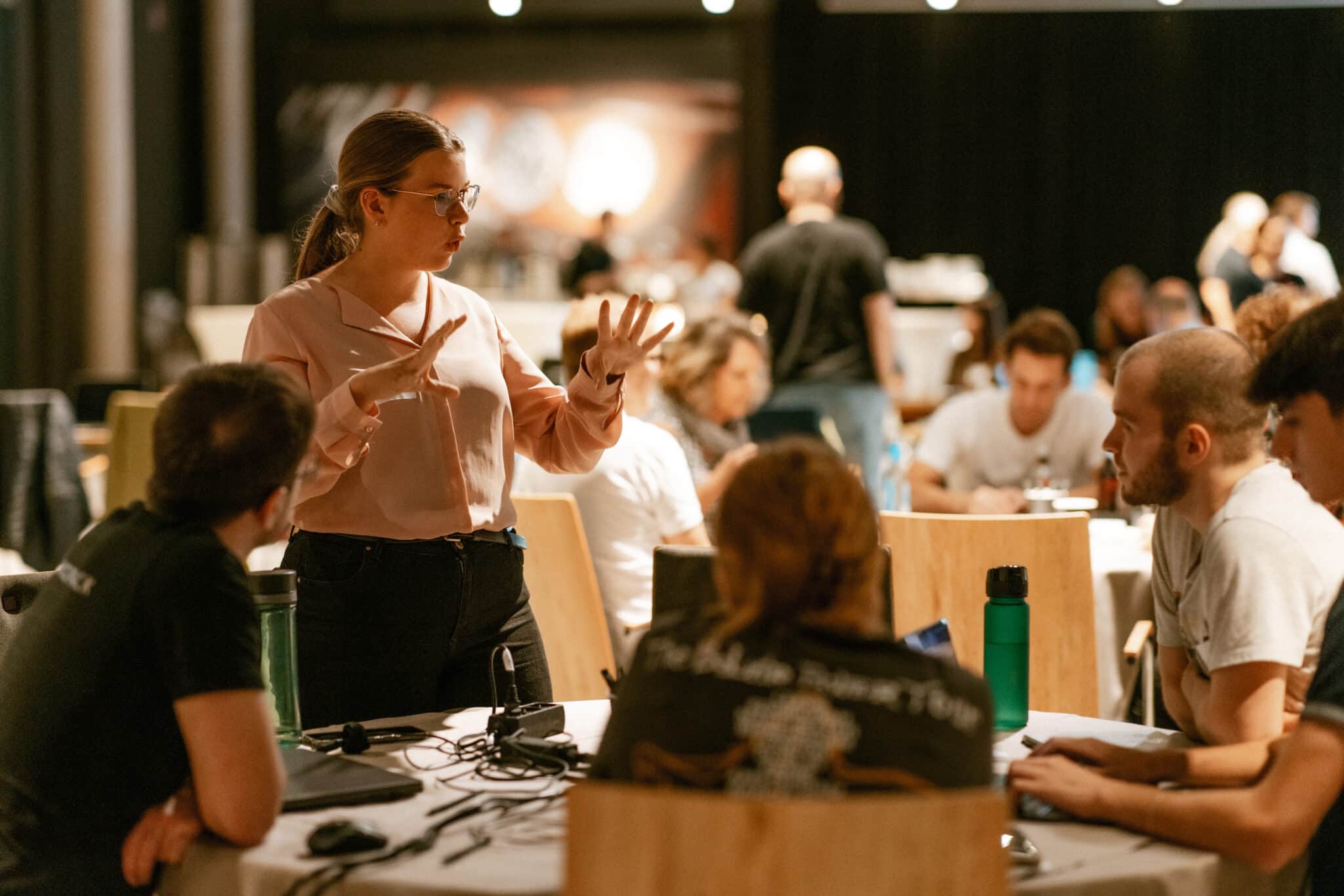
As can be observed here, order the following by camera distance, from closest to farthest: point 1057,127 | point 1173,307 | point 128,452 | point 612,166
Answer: point 128,452, point 1173,307, point 1057,127, point 612,166

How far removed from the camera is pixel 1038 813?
1650mm

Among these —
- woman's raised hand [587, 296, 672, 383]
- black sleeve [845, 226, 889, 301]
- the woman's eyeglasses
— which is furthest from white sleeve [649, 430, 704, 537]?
black sleeve [845, 226, 889, 301]

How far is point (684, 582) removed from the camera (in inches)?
77.4

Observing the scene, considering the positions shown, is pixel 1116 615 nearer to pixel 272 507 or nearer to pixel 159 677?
pixel 272 507

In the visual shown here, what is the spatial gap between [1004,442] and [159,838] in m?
3.30

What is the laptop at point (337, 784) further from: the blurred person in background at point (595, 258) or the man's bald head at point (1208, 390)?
the blurred person in background at point (595, 258)

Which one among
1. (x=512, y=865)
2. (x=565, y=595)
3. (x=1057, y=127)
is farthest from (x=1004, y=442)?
(x=1057, y=127)

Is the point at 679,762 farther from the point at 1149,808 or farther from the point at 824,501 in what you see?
the point at 1149,808

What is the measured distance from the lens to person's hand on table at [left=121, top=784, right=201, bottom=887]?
60.7 inches

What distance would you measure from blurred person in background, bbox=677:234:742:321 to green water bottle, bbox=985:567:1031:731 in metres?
7.11

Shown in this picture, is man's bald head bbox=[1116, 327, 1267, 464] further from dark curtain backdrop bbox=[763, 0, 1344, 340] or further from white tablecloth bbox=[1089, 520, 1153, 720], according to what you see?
dark curtain backdrop bbox=[763, 0, 1344, 340]

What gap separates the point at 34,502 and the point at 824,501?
5017mm

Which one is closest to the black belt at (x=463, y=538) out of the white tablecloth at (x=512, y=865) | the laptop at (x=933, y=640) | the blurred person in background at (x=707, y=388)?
the white tablecloth at (x=512, y=865)

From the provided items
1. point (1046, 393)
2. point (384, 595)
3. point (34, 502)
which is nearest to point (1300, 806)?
point (384, 595)
